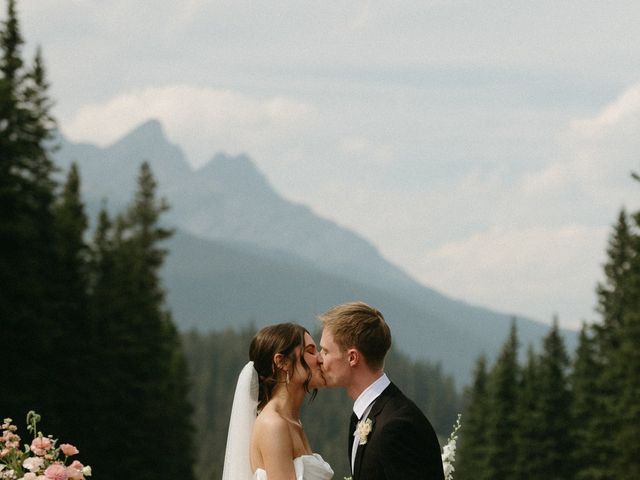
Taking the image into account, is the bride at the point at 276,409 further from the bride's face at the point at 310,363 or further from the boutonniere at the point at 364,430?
the boutonniere at the point at 364,430

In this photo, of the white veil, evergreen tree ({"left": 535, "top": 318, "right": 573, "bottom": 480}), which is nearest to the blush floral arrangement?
the white veil

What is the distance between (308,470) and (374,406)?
4.33 ft

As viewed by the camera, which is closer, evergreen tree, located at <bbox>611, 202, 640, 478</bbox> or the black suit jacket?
the black suit jacket

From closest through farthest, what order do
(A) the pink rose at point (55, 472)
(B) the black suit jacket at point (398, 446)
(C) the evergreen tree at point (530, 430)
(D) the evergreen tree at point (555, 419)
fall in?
(B) the black suit jacket at point (398, 446), (A) the pink rose at point (55, 472), (D) the evergreen tree at point (555, 419), (C) the evergreen tree at point (530, 430)

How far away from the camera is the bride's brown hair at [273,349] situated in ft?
25.2

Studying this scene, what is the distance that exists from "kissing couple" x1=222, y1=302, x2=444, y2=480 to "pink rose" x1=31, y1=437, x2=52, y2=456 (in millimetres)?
1432

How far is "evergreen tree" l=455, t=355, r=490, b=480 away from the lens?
66.8 m

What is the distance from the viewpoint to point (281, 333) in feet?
25.3

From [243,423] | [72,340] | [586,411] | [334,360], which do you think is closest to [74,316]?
[72,340]

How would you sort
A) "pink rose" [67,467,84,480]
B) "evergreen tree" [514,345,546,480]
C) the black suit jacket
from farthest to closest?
"evergreen tree" [514,345,546,480], "pink rose" [67,467,84,480], the black suit jacket

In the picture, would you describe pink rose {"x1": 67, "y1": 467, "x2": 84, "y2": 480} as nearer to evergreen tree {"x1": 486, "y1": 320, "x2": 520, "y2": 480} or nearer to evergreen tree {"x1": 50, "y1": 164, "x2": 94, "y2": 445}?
evergreen tree {"x1": 50, "y1": 164, "x2": 94, "y2": 445}

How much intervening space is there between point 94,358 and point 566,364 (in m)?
29.6

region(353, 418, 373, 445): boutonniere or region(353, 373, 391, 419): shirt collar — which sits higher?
region(353, 373, 391, 419): shirt collar

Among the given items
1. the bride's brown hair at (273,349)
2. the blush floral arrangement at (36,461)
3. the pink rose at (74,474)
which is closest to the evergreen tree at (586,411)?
the bride's brown hair at (273,349)
